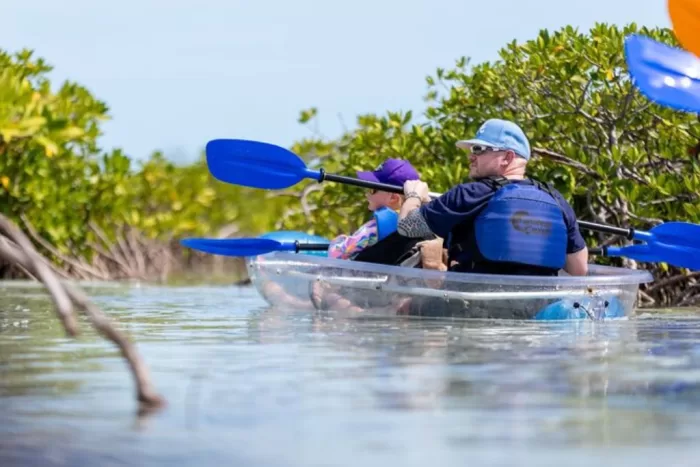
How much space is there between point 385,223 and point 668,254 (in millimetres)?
1867

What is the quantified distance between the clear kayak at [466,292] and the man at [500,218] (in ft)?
0.41

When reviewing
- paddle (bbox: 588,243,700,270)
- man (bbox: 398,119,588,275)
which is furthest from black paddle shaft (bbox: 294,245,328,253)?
paddle (bbox: 588,243,700,270)

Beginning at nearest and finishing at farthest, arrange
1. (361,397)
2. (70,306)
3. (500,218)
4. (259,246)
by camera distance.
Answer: (70,306)
(361,397)
(500,218)
(259,246)

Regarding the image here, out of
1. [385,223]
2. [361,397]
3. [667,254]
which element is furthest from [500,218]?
[361,397]

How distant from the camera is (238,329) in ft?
24.9

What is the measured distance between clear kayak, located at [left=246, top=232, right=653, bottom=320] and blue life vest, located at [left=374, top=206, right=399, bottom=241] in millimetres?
372

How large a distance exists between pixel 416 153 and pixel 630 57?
331 centimetres

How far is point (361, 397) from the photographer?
14.3ft

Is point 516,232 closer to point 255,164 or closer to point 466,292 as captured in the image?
point 466,292

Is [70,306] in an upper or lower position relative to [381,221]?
lower

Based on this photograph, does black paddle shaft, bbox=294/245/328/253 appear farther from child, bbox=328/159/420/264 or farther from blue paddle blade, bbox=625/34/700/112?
blue paddle blade, bbox=625/34/700/112

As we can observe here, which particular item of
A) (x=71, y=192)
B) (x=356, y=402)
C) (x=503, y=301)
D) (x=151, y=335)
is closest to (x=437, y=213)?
(x=503, y=301)

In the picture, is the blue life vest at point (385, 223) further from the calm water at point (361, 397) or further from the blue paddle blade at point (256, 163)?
the calm water at point (361, 397)

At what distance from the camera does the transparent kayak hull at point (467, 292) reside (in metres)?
7.94
